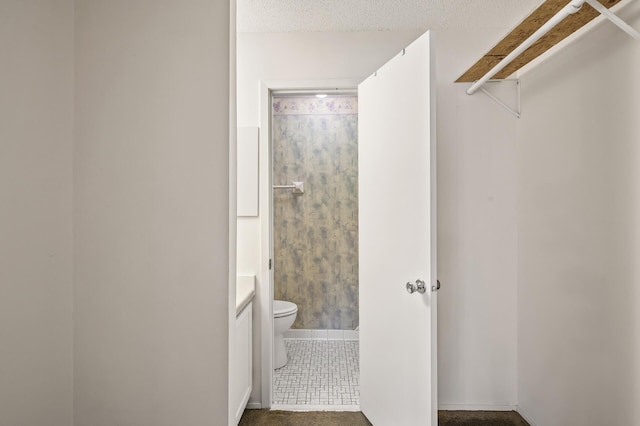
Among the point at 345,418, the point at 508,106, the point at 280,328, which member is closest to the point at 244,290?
the point at 280,328

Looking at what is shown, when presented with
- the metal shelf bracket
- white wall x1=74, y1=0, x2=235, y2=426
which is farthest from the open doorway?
white wall x1=74, y1=0, x2=235, y2=426

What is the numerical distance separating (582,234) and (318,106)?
2.65 metres

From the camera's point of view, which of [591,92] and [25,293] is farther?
[591,92]

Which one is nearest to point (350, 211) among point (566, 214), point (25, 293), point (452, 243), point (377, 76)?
point (452, 243)

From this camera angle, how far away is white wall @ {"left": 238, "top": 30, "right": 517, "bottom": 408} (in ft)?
7.85

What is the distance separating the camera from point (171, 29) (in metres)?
1.44

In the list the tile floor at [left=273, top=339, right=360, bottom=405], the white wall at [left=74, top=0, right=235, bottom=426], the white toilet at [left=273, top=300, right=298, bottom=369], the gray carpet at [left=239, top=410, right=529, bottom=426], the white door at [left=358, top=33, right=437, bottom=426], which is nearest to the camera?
the white wall at [left=74, top=0, right=235, bottom=426]

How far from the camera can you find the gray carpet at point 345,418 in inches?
87.4

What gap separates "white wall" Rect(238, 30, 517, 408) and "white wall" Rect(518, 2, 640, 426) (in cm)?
11

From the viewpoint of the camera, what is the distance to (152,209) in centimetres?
144

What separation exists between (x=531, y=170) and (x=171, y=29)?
201 centimetres

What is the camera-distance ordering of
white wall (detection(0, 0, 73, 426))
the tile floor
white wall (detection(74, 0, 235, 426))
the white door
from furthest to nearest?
the tile floor < the white door < white wall (detection(74, 0, 235, 426)) < white wall (detection(0, 0, 73, 426))

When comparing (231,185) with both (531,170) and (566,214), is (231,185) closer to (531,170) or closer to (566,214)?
(566,214)

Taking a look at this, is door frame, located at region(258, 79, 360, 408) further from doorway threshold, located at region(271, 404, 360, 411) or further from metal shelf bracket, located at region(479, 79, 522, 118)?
metal shelf bracket, located at region(479, 79, 522, 118)
